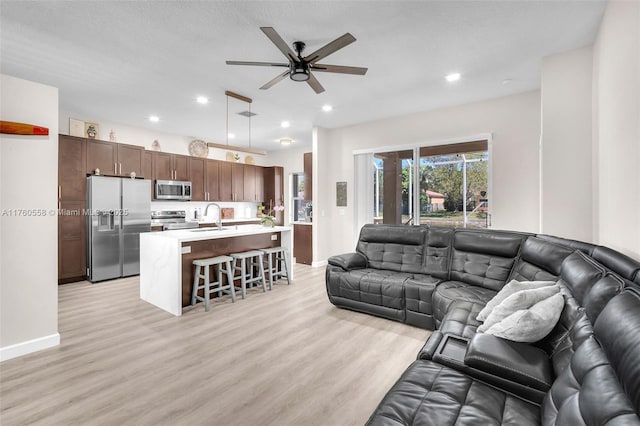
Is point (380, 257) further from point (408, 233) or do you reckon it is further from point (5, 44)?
point (5, 44)

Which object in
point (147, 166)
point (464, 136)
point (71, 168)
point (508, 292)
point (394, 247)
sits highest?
point (464, 136)

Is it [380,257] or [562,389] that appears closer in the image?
[562,389]

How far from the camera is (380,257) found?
3.94 meters

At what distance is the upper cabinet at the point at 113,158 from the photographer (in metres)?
5.00

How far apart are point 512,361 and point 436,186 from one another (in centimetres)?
391

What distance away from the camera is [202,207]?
712 centimetres

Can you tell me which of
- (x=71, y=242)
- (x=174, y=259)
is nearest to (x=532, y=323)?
(x=174, y=259)

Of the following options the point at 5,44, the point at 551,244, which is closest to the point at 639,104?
the point at 551,244

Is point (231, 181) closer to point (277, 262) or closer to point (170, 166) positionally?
point (170, 166)

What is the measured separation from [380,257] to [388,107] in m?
2.47

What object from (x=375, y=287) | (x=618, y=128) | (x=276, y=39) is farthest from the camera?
(x=375, y=287)

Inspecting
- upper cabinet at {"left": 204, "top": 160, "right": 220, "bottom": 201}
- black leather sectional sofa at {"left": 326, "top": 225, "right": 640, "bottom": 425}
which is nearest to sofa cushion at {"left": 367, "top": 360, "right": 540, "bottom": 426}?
black leather sectional sofa at {"left": 326, "top": 225, "right": 640, "bottom": 425}

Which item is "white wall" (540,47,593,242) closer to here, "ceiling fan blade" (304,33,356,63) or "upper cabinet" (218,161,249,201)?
"ceiling fan blade" (304,33,356,63)

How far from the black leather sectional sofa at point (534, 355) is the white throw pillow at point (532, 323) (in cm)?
4
